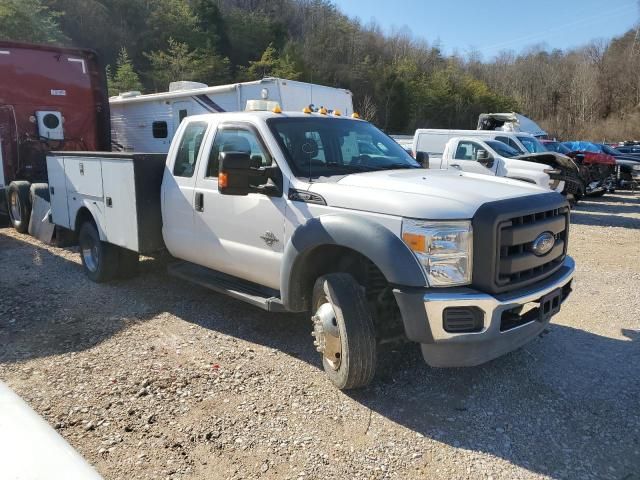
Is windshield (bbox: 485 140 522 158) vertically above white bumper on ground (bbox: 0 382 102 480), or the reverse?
windshield (bbox: 485 140 522 158)

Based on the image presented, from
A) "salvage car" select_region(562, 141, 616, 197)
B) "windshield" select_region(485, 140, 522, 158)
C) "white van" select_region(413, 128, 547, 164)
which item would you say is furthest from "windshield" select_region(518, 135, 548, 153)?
"salvage car" select_region(562, 141, 616, 197)

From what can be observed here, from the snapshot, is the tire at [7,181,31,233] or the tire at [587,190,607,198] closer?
the tire at [7,181,31,233]

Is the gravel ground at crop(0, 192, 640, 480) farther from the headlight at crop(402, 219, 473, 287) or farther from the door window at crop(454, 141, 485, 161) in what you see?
the door window at crop(454, 141, 485, 161)

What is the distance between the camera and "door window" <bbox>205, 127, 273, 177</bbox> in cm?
430

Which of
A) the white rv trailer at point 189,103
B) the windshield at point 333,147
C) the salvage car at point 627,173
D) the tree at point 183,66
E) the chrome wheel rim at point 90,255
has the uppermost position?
the tree at point 183,66

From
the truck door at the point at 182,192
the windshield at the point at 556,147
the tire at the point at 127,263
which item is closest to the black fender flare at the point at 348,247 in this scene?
the truck door at the point at 182,192

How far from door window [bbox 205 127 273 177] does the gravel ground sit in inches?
61.6

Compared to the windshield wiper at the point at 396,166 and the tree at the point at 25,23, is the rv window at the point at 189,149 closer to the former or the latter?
the windshield wiper at the point at 396,166

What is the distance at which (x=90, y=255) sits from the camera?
649 cm

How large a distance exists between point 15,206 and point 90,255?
4.14 meters

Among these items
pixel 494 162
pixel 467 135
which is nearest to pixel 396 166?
pixel 494 162

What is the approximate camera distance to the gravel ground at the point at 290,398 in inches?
118

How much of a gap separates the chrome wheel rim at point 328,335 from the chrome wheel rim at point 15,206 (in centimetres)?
775

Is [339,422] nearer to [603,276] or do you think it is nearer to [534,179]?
[603,276]
